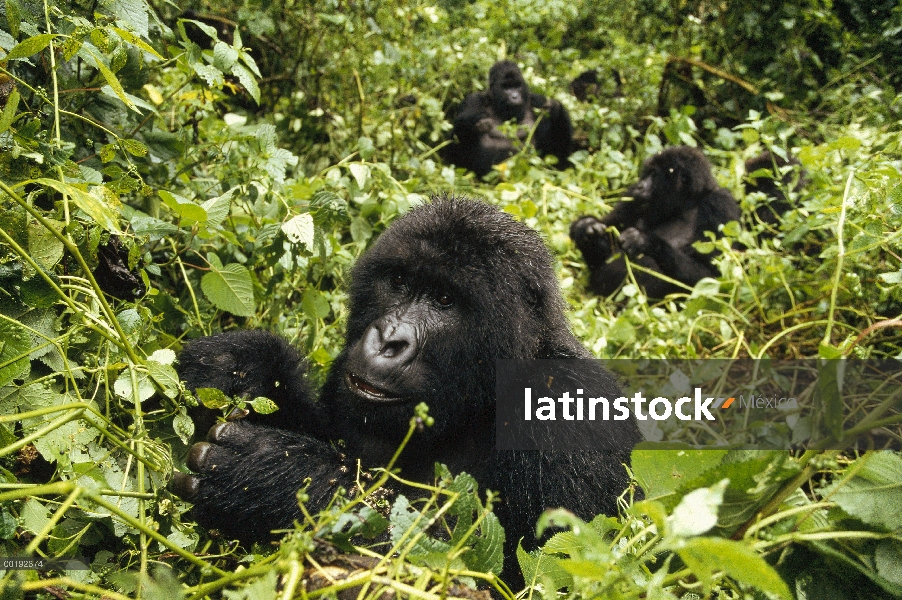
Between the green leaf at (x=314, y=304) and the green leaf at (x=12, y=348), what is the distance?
59.0 inches

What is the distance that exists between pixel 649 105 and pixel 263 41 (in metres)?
4.78

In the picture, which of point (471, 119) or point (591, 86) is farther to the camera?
point (591, 86)

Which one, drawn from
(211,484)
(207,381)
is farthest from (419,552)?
(207,381)

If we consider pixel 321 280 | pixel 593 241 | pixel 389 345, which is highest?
pixel 389 345

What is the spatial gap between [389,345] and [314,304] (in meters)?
1.14

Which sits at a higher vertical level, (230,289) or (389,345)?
(389,345)

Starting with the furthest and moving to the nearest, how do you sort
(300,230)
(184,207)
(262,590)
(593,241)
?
(593,241), (300,230), (184,207), (262,590)

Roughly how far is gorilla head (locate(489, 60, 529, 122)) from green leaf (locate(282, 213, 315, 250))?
5.97 meters

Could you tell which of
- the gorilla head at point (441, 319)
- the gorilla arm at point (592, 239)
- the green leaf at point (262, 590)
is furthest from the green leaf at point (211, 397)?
the gorilla arm at point (592, 239)

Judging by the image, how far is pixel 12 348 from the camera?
190cm

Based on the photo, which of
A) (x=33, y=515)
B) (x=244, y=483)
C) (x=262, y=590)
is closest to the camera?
(x=262, y=590)

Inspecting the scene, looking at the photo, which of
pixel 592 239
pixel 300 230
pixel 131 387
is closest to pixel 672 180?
pixel 592 239

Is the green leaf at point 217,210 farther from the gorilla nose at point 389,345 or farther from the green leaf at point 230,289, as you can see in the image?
the gorilla nose at point 389,345

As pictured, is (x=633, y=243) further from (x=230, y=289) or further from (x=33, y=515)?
(x=33, y=515)
